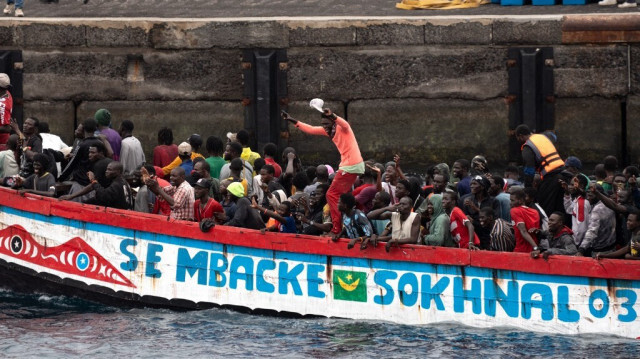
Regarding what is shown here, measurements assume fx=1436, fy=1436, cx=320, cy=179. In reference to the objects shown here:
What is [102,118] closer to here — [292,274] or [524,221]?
[292,274]

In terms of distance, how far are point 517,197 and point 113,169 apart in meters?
4.17

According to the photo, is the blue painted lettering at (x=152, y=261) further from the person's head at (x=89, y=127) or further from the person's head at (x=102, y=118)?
the person's head at (x=102, y=118)

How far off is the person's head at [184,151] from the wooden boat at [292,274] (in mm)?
1435

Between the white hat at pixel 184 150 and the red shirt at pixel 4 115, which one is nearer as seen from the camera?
the white hat at pixel 184 150

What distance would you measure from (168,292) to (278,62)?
20.2 feet

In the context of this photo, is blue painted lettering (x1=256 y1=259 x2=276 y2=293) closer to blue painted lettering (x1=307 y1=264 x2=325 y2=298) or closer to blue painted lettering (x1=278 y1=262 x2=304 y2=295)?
blue painted lettering (x1=278 y1=262 x2=304 y2=295)

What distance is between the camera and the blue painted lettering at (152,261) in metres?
15.2

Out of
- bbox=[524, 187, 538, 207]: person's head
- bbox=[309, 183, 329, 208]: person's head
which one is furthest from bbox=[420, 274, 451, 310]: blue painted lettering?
bbox=[309, 183, 329, 208]: person's head

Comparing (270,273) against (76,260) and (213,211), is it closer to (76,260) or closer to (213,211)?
(213,211)

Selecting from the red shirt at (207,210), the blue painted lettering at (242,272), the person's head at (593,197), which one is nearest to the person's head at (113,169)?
the red shirt at (207,210)

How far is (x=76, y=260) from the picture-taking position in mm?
15656

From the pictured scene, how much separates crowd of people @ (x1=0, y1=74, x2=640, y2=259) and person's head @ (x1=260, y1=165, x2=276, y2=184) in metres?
0.01

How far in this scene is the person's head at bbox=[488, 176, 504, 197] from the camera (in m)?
14.7

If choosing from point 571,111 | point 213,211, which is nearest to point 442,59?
point 571,111
